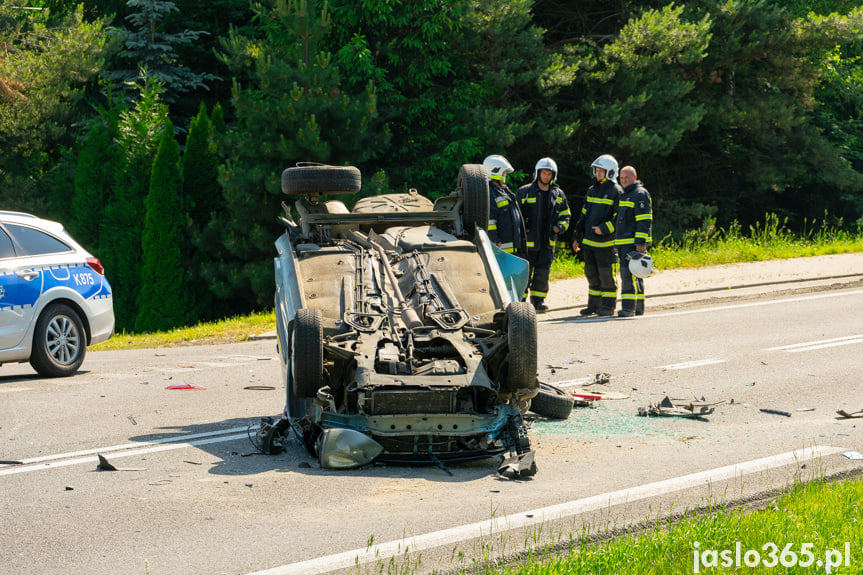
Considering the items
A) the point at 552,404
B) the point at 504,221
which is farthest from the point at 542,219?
the point at 552,404

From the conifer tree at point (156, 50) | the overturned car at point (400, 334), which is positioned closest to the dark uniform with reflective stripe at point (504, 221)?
the overturned car at point (400, 334)

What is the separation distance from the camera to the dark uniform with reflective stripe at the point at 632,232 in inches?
576

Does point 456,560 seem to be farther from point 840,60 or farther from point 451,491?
point 840,60

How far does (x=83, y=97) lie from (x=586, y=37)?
1451 centimetres

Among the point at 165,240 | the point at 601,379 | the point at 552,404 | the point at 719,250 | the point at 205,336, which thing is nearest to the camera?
the point at 552,404

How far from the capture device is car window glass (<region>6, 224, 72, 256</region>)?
35.4ft

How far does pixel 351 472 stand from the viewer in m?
6.81

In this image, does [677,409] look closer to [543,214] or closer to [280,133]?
[543,214]

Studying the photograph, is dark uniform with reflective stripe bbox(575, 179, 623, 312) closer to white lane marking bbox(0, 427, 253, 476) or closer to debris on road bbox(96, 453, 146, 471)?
white lane marking bbox(0, 427, 253, 476)

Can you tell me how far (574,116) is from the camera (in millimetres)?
23734

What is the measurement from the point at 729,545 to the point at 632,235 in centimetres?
997

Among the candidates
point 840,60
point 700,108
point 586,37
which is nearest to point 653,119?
point 700,108

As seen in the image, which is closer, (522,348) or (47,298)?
(522,348)

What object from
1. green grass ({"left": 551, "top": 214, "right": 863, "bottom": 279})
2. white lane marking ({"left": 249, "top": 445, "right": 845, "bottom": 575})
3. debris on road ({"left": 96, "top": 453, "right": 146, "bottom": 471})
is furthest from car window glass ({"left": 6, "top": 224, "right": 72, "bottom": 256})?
green grass ({"left": 551, "top": 214, "right": 863, "bottom": 279})
